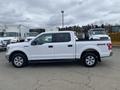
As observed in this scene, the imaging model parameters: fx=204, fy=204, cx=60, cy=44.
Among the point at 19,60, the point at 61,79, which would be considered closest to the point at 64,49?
the point at 19,60

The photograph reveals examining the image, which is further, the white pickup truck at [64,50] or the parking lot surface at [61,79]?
the white pickup truck at [64,50]

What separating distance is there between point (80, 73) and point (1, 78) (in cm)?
318

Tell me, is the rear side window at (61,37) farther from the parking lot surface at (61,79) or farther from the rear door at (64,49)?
the parking lot surface at (61,79)

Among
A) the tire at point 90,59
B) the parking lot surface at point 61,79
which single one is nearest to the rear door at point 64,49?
the tire at point 90,59

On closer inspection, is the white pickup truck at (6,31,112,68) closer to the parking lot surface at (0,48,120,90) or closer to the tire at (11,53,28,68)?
the tire at (11,53,28,68)

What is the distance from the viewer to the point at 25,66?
1029 centimetres

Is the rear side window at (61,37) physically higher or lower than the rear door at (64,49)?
higher

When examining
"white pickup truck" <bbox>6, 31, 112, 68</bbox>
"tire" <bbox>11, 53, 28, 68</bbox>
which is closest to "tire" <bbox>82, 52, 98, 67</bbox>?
"white pickup truck" <bbox>6, 31, 112, 68</bbox>

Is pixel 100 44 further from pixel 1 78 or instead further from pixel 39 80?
pixel 1 78

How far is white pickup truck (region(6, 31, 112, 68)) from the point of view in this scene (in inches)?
387

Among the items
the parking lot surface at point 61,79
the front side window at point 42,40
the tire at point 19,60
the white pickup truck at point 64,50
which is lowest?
the parking lot surface at point 61,79

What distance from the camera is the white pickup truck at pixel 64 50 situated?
9820 millimetres

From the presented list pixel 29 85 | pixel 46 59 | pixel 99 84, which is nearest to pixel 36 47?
pixel 46 59

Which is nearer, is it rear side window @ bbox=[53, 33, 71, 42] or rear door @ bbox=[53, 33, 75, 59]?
rear door @ bbox=[53, 33, 75, 59]
